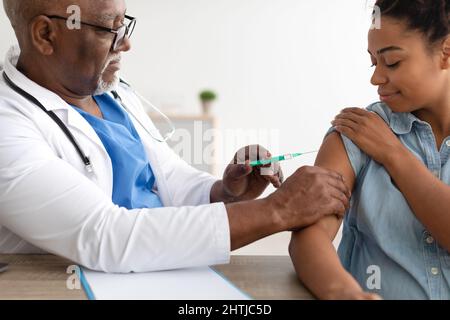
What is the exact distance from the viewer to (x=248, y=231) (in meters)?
1.24

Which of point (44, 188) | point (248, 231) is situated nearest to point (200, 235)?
point (248, 231)

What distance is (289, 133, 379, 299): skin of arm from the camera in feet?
3.36

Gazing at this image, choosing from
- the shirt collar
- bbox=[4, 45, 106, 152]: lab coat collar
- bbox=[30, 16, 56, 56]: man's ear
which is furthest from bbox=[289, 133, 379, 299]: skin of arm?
bbox=[30, 16, 56, 56]: man's ear

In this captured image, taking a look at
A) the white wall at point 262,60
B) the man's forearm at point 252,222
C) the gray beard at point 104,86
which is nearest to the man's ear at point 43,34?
the gray beard at point 104,86

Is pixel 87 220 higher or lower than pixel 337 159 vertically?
lower

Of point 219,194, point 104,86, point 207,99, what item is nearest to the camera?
point 104,86

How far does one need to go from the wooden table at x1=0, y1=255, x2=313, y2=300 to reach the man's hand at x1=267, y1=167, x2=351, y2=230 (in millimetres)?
111

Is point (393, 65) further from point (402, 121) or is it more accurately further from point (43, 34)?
point (43, 34)

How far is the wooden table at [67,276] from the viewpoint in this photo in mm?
1104

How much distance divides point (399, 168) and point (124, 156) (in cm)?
77

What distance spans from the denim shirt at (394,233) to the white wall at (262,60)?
4655 millimetres

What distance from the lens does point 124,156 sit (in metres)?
1.66

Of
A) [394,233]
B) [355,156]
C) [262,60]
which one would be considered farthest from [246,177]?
[262,60]

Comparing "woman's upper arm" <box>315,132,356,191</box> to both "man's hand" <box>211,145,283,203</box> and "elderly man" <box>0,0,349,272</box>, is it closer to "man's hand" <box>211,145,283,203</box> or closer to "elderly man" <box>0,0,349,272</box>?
"elderly man" <box>0,0,349,272</box>
